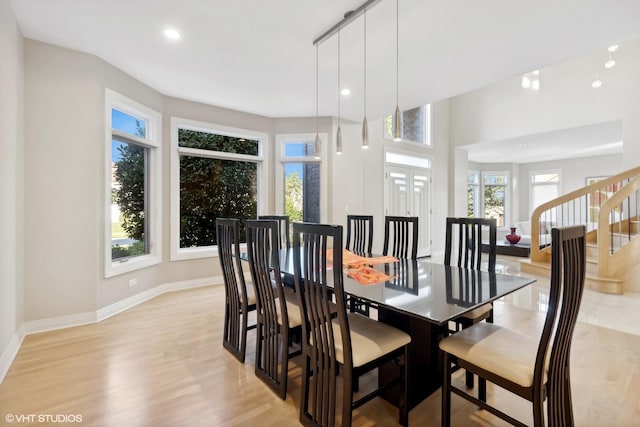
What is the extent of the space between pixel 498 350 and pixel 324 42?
2.88 meters

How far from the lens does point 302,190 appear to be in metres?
5.32

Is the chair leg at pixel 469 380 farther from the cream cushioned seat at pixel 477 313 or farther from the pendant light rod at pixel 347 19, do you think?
the pendant light rod at pixel 347 19

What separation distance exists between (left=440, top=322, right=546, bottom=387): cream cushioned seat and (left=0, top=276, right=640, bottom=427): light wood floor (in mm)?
522

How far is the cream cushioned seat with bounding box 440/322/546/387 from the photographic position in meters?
1.36

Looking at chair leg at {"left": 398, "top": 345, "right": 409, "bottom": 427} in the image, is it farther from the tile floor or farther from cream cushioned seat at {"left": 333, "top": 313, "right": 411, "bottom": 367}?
the tile floor

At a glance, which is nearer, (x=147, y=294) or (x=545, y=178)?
(x=147, y=294)

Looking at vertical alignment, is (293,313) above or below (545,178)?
below

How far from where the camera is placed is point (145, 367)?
7.64ft

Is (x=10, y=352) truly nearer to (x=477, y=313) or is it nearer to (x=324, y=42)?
(x=477, y=313)

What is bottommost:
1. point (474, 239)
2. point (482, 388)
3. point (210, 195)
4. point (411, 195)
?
point (482, 388)

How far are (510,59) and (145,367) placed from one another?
14.7 feet

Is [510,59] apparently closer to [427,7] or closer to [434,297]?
[427,7]

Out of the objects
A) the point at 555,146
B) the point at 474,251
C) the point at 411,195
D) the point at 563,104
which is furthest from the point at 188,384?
the point at 555,146

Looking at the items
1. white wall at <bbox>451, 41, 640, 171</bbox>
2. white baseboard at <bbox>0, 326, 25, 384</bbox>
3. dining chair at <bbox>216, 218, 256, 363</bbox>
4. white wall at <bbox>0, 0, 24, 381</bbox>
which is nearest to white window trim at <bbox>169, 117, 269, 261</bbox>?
white wall at <bbox>0, 0, 24, 381</bbox>
